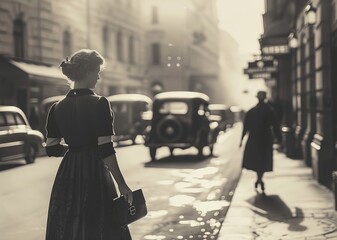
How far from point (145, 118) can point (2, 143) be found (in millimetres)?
12358

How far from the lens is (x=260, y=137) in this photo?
35.5 feet

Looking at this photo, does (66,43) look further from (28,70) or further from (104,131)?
(104,131)

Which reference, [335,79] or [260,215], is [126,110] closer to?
[335,79]

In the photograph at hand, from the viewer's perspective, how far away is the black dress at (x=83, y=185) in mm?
4121

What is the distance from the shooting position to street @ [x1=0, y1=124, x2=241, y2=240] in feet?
25.1

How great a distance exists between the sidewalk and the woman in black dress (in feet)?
9.92

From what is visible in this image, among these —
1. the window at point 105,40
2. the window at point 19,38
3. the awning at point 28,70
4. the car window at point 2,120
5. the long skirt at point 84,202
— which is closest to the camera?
the long skirt at point 84,202

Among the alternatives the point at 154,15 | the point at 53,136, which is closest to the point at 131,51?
the point at 154,15

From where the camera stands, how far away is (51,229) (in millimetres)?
4188

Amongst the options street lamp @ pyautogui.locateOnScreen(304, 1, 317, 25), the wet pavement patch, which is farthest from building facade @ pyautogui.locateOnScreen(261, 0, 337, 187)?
the wet pavement patch

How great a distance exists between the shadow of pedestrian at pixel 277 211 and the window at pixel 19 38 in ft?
60.4

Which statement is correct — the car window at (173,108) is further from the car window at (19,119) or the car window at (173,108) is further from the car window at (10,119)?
the car window at (10,119)

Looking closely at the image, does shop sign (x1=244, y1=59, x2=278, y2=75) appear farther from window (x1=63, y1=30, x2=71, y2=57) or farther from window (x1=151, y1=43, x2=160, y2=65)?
window (x1=151, y1=43, x2=160, y2=65)

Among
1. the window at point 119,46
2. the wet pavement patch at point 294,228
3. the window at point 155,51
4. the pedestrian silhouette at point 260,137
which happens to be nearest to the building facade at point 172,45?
the window at point 155,51
